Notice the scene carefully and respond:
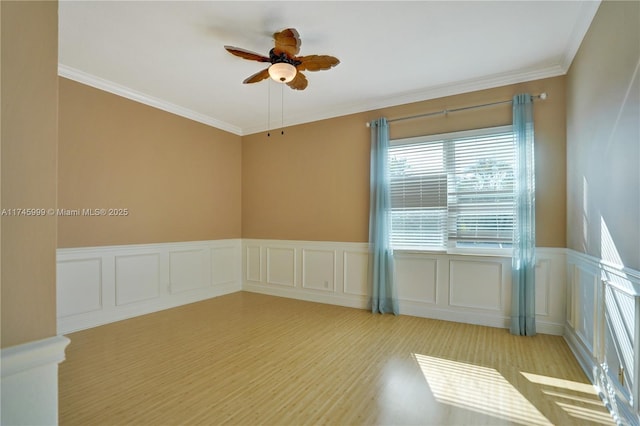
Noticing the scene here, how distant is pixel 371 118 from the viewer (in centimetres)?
474

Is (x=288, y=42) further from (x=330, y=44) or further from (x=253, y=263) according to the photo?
(x=253, y=263)

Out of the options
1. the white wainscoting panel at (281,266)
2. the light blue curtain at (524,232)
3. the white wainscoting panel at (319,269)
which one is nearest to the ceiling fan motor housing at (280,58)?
the light blue curtain at (524,232)

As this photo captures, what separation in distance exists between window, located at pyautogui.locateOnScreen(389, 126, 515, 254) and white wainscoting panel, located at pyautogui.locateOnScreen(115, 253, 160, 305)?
343 centimetres

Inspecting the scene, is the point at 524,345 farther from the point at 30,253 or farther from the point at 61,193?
the point at 61,193

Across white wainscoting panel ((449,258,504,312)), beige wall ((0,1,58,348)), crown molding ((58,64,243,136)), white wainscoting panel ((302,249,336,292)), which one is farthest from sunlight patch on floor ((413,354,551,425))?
crown molding ((58,64,243,136))

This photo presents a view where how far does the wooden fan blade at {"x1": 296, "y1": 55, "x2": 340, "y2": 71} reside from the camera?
294cm

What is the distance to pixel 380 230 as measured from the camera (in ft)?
14.7

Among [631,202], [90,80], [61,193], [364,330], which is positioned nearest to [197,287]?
[61,193]

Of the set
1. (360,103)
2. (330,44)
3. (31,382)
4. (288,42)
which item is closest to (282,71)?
(288,42)

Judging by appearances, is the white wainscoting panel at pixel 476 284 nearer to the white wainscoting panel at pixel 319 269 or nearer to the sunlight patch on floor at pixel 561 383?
the sunlight patch on floor at pixel 561 383

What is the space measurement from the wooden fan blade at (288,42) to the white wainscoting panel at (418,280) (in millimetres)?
2863

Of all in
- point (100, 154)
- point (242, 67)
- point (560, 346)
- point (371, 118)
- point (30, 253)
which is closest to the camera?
point (30, 253)

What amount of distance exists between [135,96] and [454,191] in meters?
4.44

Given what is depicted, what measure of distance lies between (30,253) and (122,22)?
2.74 metres
